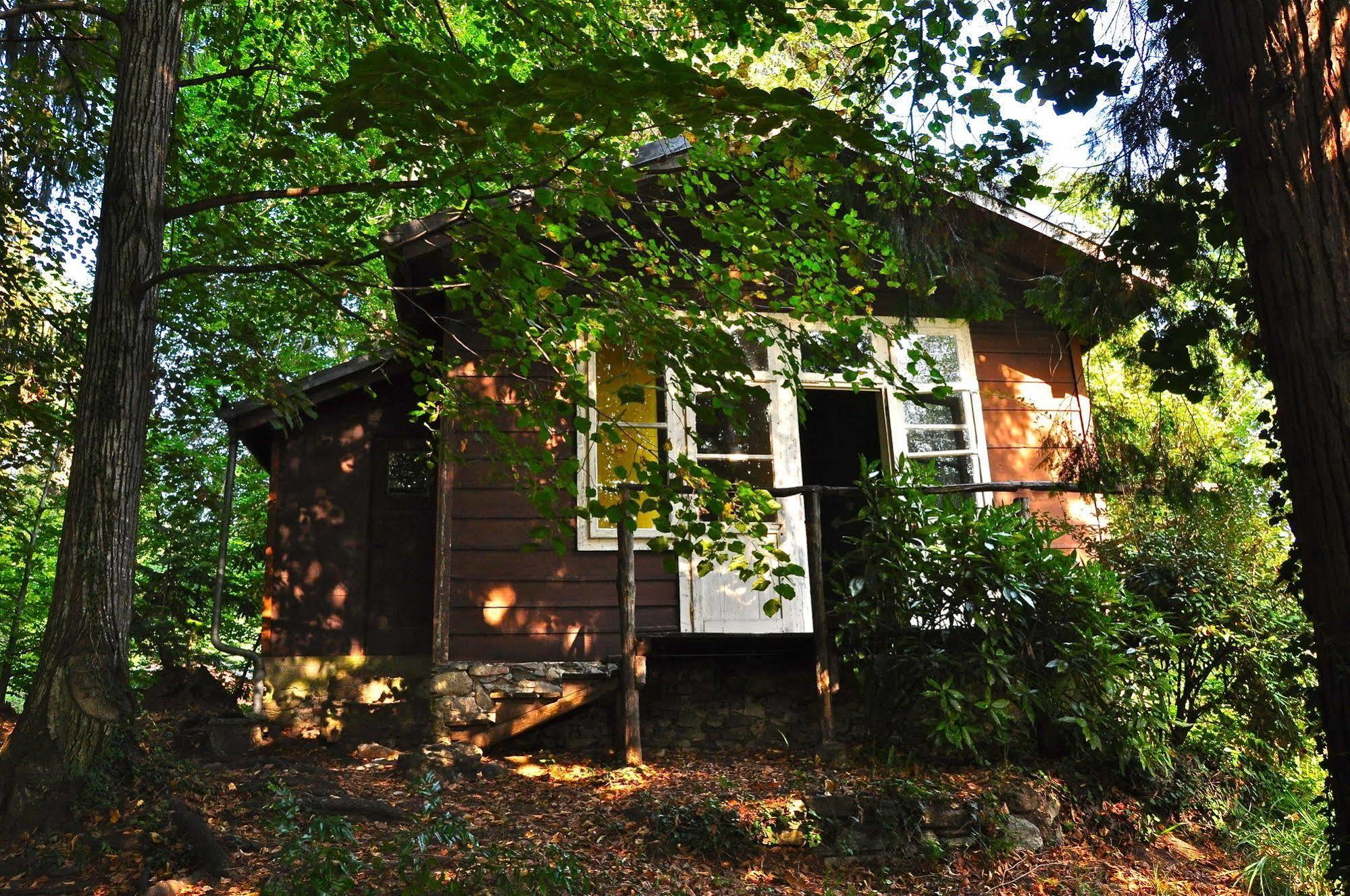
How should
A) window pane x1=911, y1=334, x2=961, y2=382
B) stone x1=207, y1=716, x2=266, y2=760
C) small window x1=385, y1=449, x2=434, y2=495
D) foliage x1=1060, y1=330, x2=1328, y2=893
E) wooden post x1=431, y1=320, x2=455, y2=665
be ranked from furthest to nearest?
small window x1=385, y1=449, x2=434, y2=495 < window pane x1=911, y1=334, x2=961, y2=382 < wooden post x1=431, y1=320, x2=455, y2=665 < stone x1=207, y1=716, x2=266, y2=760 < foliage x1=1060, y1=330, x2=1328, y2=893

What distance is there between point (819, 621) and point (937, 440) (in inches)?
100

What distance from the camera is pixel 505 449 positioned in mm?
4961

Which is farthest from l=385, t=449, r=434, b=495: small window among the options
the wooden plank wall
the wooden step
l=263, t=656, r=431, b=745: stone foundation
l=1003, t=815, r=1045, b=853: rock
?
l=1003, t=815, r=1045, b=853: rock

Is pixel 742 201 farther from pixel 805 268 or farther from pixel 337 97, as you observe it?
pixel 337 97

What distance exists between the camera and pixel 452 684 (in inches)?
289

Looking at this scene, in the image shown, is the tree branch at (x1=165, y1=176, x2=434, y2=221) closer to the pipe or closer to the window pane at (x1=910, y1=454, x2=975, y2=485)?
the pipe

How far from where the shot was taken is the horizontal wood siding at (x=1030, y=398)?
27.7 ft

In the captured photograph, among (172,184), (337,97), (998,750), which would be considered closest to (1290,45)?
(337,97)

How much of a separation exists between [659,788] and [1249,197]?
14.9ft

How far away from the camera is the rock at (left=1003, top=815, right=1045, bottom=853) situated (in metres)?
5.48

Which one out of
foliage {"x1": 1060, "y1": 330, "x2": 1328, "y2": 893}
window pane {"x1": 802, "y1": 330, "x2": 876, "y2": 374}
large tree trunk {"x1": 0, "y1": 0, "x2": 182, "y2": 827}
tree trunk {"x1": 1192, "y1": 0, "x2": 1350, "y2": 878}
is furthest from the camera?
foliage {"x1": 1060, "y1": 330, "x2": 1328, "y2": 893}

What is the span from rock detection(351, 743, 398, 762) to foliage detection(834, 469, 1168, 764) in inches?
133

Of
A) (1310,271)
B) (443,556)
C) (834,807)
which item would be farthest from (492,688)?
(1310,271)

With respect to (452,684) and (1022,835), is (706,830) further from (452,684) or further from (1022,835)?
(452,684)
